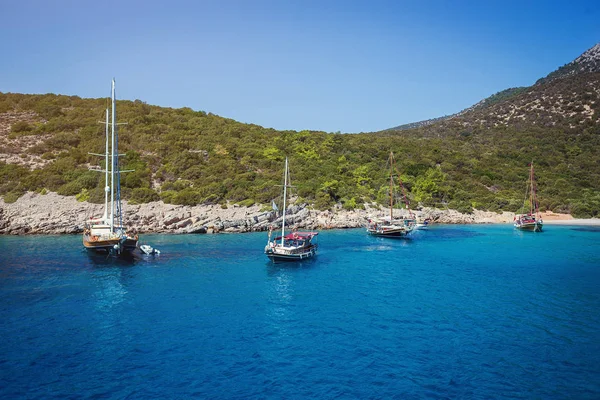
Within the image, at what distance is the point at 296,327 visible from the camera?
1734 cm

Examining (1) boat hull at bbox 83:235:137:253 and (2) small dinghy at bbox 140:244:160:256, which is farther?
(2) small dinghy at bbox 140:244:160:256

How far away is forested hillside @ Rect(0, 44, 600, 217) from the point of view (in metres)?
52.7

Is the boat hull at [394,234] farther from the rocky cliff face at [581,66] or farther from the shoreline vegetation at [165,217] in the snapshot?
the rocky cliff face at [581,66]

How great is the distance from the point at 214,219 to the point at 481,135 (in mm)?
73291

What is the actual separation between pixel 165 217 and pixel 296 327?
105ft

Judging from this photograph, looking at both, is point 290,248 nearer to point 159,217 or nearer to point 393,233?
point 393,233

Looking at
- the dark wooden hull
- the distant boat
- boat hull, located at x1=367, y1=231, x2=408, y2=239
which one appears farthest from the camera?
the distant boat

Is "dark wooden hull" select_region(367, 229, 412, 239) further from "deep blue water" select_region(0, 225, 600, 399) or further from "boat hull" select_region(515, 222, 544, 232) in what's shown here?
"boat hull" select_region(515, 222, 544, 232)

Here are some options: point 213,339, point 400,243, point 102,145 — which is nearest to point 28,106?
point 102,145

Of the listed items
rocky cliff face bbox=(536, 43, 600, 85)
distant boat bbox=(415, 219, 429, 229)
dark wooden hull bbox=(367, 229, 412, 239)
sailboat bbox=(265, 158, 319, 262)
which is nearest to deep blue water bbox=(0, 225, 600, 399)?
sailboat bbox=(265, 158, 319, 262)

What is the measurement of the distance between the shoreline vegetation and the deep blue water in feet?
40.2

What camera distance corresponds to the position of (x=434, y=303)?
20828mm

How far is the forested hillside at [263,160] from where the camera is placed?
52.7m

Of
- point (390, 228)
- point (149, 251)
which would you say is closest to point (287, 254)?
point (149, 251)
